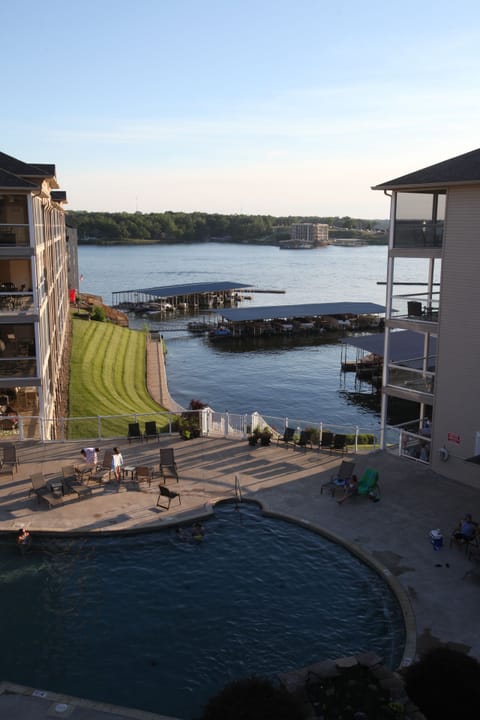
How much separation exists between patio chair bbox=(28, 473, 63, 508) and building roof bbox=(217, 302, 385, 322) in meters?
56.1

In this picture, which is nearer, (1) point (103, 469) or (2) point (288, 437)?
(1) point (103, 469)

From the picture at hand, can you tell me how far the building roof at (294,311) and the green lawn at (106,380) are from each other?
659 inches

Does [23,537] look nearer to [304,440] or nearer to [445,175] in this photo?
[304,440]

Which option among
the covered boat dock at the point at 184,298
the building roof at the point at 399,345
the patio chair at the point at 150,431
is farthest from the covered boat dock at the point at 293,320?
the patio chair at the point at 150,431

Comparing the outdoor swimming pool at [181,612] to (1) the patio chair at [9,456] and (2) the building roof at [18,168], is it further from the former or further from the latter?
(2) the building roof at [18,168]

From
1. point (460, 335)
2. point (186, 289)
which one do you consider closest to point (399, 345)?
point (460, 335)

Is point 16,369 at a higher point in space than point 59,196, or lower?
lower

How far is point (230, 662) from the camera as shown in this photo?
12891mm

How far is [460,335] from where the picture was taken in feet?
72.0

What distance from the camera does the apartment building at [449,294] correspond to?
70.3 ft

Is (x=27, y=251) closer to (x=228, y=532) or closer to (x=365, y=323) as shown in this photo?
(x=228, y=532)

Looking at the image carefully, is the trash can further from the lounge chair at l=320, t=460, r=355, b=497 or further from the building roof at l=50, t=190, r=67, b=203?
the building roof at l=50, t=190, r=67, b=203

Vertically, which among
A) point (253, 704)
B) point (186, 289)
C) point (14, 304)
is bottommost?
point (186, 289)

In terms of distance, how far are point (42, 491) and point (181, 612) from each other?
7.56m
